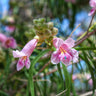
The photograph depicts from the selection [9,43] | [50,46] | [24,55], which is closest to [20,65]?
[24,55]

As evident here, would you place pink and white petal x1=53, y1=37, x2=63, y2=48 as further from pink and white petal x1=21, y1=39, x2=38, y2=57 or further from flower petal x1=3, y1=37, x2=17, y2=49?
flower petal x1=3, y1=37, x2=17, y2=49

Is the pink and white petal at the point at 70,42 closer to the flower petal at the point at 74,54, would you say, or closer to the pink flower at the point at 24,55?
the flower petal at the point at 74,54

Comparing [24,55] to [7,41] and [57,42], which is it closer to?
[57,42]

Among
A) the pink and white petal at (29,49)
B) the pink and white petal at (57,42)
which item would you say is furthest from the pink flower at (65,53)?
the pink and white petal at (29,49)

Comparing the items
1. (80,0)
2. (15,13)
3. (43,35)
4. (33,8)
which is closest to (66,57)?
(43,35)

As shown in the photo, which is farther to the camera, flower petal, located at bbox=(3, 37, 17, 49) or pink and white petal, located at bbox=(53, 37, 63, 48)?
flower petal, located at bbox=(3, 37, 17, 49)

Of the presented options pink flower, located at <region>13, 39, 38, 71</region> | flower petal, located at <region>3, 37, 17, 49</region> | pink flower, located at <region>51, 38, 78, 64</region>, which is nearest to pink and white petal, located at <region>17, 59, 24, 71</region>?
pink flower, located at <region>13, 39, 38, 71</region>

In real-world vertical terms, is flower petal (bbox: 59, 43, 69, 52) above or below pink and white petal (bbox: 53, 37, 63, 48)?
below

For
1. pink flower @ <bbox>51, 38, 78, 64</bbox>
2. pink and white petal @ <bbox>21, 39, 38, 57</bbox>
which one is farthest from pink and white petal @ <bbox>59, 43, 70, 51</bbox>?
pink and white petal @ <bbox>21, 39, 38, 57</bbox>

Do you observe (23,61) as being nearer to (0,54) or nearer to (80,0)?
(0,54)

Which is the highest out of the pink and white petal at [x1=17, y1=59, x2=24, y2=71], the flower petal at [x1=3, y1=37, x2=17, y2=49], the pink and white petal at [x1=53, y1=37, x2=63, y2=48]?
the flower petal at [x1=3, y1=37, x2=17, y2=49]
